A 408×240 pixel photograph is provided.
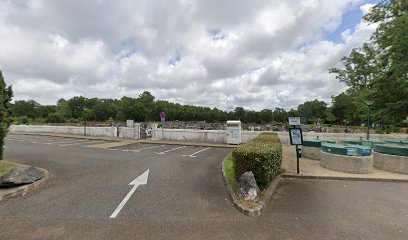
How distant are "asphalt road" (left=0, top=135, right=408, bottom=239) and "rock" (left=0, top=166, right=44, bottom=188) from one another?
A: 0.51 meters

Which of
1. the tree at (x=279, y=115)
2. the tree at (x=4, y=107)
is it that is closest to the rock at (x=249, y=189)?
the tree at (x=4, y=107)

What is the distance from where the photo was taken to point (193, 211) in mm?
4496

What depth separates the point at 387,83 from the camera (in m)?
12.0

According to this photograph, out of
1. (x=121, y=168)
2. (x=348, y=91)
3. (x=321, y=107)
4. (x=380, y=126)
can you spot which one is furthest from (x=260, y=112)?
(x=121, y=168)

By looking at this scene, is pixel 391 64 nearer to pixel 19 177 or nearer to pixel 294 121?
pixel 294 121

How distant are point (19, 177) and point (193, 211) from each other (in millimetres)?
5396

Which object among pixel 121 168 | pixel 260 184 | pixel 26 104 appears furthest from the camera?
pixel 26 104

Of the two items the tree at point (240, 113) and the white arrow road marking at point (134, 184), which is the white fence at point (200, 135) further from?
the tree at point (240, 113)

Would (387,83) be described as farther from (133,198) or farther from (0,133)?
(0,133)

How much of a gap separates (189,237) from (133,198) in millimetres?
2313

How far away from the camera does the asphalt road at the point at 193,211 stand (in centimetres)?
367

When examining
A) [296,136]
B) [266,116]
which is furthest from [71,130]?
[266,116]

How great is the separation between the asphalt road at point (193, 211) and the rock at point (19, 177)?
1.66 feet

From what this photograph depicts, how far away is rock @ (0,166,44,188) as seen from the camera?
18.8 ft
